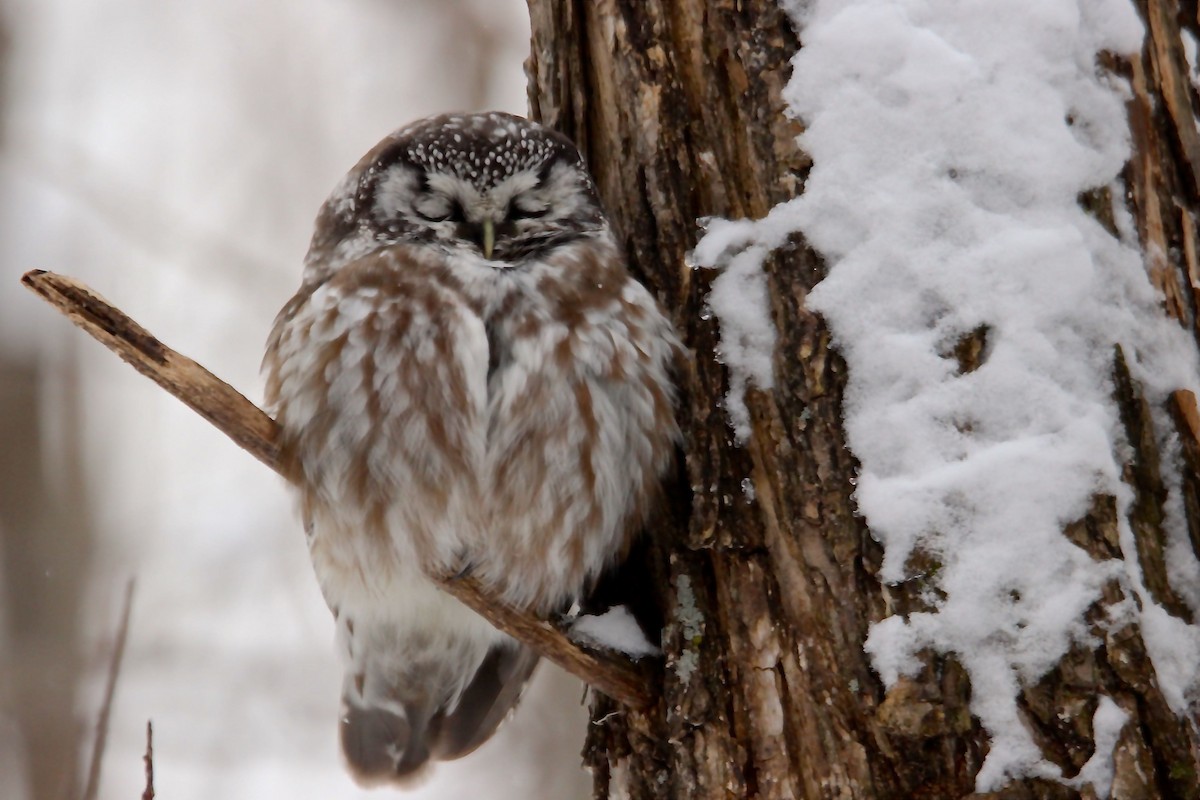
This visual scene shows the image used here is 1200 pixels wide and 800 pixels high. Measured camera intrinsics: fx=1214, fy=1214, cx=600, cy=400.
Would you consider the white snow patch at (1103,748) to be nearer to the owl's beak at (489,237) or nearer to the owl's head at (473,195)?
the owl's head at (473,195)

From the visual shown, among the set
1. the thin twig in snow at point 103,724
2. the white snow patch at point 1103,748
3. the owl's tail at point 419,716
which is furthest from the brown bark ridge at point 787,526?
the thin twig in snow at point 103,724

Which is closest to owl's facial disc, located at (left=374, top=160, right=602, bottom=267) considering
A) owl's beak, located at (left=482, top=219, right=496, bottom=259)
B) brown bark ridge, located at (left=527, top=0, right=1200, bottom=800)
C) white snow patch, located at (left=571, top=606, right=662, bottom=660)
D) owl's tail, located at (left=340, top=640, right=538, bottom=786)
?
owl's beak, located at (left=482, top=219, right=496, bottom=259)

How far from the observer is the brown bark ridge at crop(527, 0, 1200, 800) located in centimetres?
180

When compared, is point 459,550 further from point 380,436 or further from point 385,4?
point 385,4

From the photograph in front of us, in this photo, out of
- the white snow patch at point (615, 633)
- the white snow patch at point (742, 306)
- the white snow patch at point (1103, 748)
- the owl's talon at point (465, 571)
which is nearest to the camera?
the white snow patch at point (1103, 748)

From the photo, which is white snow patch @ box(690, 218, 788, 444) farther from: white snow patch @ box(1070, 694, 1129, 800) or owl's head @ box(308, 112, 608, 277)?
white snow patch @ box(1070, 694, 1129, 800)

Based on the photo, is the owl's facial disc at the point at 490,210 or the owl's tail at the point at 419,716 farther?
the owl's tail at the point at 419,716

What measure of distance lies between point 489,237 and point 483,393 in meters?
0.49

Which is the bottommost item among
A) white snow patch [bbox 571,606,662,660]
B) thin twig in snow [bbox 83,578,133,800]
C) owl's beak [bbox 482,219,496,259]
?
thin twig in snow [bbox 83,578,133,800]

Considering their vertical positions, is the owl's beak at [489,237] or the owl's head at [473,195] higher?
the owl's head at [473,195]

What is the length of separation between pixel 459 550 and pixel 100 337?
0.88 meters

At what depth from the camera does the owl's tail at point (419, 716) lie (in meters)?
3.10

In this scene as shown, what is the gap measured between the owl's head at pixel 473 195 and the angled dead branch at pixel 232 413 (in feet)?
2.39

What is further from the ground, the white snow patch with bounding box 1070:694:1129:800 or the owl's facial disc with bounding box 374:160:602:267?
the owl's facial disc with bounding box 374:160:602:267
